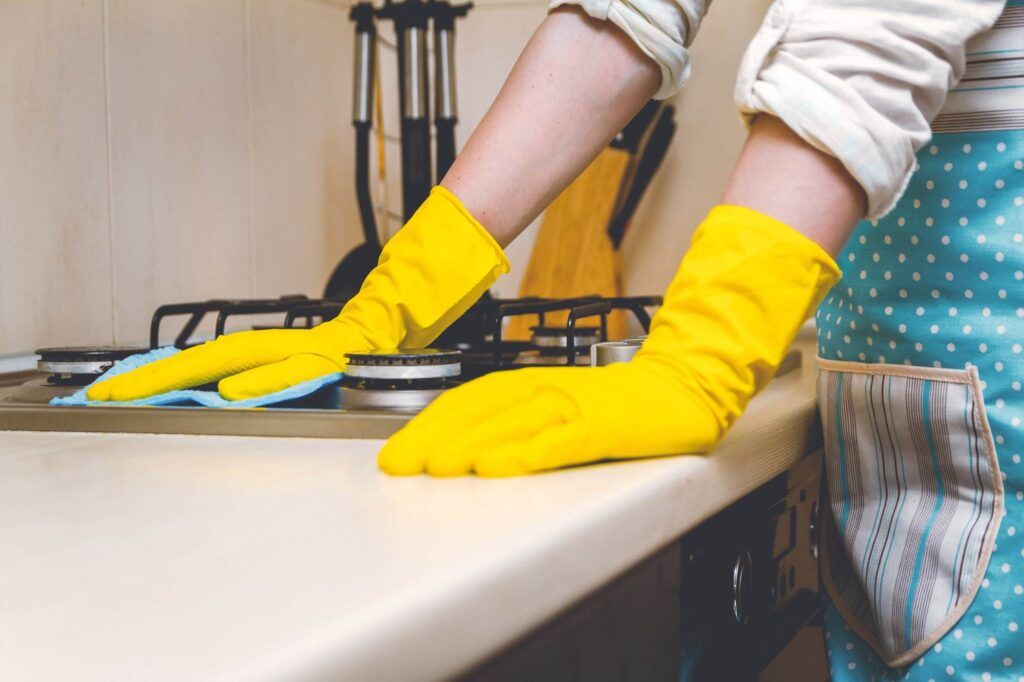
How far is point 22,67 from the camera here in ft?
3.43

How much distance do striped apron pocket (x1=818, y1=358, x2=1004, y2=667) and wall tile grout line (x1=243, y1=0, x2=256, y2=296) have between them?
855mm

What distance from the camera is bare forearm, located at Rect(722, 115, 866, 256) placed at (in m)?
0.56

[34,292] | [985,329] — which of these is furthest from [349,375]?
[34,292]

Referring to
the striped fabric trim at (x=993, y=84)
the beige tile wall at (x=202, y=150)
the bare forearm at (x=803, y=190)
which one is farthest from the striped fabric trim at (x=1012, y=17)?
the beige tile wall at (x=202, y=150)

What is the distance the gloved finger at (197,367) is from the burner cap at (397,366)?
8 centimetres

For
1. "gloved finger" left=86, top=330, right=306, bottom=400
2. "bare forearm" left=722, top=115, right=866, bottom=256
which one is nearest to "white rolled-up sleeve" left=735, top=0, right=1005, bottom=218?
"bare forearm" left=722, top=115, right=866, bottom=256

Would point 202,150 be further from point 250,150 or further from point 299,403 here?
point 299,403

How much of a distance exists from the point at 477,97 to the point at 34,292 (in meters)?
0.83

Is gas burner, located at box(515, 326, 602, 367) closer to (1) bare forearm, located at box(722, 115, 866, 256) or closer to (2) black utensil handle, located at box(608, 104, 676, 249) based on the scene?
(1) bare forearm, located at box(722, 115, 866, 256)

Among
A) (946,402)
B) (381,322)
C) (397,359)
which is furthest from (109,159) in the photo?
(946,402)

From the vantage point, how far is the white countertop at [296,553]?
12.0 inches

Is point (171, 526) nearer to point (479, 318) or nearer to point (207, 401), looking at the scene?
point (207, 401)

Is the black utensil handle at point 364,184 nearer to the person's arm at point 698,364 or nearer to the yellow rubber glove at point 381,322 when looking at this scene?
the yellow rubber glove at point 381,322

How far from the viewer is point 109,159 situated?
3.80 feet
